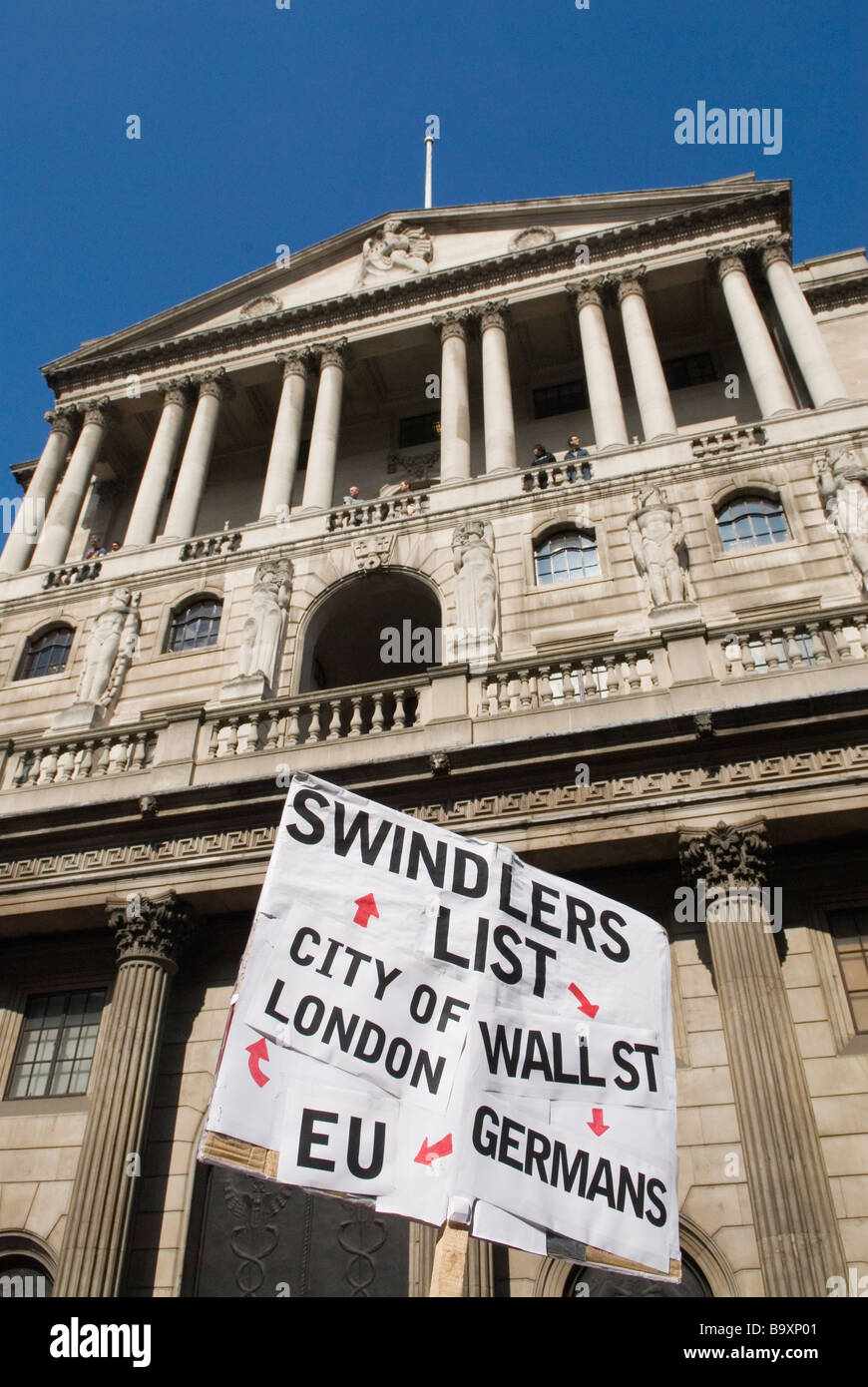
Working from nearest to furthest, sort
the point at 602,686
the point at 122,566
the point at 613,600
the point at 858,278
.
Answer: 1. the point at 602,686
2. the point at 613,600
3. the point at 122,566
4. the point at 858,278

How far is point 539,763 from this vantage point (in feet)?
48.4

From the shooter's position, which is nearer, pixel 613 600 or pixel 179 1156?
pixel 179 1156

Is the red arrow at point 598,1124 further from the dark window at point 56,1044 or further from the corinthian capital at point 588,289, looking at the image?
the corinthian capital at point 588,289

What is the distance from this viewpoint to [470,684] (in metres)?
16.5

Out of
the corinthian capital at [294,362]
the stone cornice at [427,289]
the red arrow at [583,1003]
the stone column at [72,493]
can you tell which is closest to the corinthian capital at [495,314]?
the stone cornice at [427,289]

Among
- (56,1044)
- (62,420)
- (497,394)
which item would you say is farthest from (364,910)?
(62,420)

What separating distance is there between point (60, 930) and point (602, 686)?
31.6ft

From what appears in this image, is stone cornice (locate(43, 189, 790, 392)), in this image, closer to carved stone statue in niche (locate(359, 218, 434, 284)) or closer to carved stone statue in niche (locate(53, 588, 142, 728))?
carved stone statue in niche (locate(359, 218, 434, 284))

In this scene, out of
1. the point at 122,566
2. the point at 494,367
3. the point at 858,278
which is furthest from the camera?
the point at 858,278

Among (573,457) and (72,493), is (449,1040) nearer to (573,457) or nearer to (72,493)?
(573,457)

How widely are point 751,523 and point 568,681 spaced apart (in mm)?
6691

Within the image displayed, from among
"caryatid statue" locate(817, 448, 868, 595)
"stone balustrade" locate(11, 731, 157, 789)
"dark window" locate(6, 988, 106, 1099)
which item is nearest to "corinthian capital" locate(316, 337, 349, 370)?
"caryatid statue" locate(817, 448, 868, 595)

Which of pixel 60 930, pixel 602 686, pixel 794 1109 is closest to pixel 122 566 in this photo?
pixel 60 930

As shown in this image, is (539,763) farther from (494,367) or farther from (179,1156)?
(494,367)
